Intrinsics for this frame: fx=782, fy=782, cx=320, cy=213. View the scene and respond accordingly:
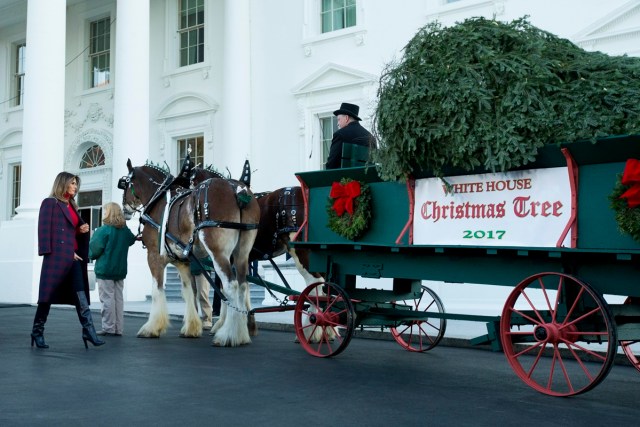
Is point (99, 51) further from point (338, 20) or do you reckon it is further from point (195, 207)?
point (195, 207)

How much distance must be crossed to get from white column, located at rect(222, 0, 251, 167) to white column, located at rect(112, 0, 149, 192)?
188 centimetres

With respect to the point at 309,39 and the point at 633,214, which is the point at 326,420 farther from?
the point at 309,39

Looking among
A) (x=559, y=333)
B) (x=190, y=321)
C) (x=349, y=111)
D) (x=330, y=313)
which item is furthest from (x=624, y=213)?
(x=190, y=321)

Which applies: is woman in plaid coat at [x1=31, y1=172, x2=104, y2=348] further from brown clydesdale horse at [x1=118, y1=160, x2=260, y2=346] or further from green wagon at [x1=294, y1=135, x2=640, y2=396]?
green wagon at [x1=294, y1=135, x2=640, y2=396]

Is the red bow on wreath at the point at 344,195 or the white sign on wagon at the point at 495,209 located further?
the red bow on wreath at the point at 344,195

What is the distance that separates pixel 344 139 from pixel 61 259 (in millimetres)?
3325

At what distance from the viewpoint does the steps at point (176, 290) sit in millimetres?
16547

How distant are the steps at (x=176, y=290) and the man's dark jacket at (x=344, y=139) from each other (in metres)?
8.01

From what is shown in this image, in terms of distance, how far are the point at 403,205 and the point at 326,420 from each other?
2.48 m

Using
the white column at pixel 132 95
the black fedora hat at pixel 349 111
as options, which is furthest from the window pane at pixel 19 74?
the black fedora hat at pixel 349 111

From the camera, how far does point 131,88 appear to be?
59.8 ft

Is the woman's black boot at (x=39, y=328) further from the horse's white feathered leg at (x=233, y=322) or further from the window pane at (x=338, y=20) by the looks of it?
the window pane at (x=338, y=20)

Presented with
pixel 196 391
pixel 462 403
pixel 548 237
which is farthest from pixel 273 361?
pixel 548 237

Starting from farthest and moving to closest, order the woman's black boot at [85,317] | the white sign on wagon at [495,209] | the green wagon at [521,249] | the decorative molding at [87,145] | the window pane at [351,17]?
the decorative molding at [87,145] < the window pane at [351,17] < the woman's black boot at [85,317] < the white sign on wagon at [495,209] < the green wagon at [521,249]
